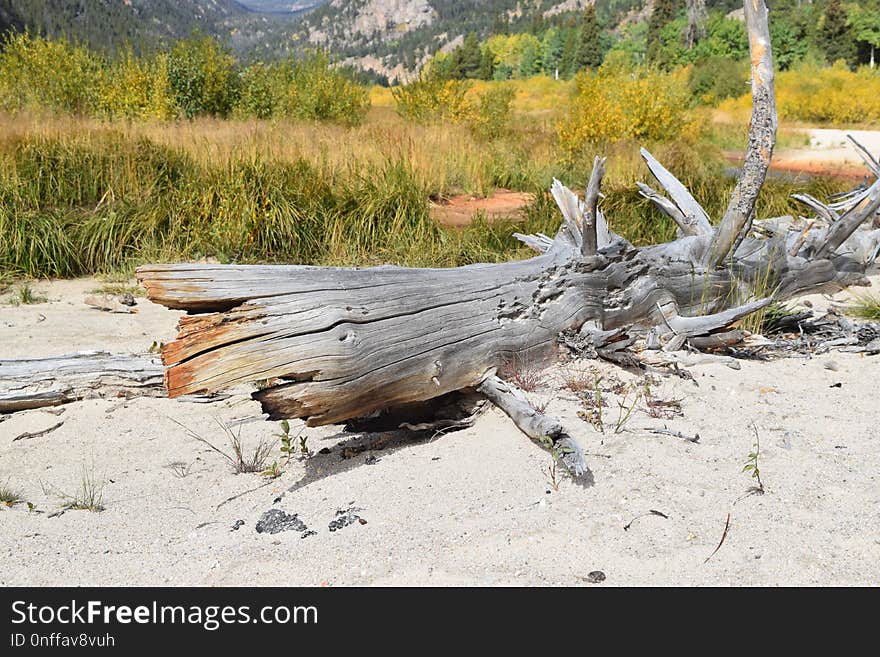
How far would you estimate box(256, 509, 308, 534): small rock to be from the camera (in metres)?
2.53

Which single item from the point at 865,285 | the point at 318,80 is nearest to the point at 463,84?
the point at 318,80

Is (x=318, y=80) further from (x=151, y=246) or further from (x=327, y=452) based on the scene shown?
(x=327, y=452)

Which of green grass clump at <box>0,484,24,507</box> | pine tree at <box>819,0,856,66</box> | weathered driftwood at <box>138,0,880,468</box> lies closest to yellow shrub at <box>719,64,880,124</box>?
pine tree at <box>819,0,856,66</box>

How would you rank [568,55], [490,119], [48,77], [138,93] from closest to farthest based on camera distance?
[138,93] < [48,77] < [490,119] < [568,55]

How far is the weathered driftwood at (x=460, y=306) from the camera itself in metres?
2.69

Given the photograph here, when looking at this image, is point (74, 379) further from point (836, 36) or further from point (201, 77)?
point (836, 36)

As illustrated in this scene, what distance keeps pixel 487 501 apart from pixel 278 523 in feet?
2.47

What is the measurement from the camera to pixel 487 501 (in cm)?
262

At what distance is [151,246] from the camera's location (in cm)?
651

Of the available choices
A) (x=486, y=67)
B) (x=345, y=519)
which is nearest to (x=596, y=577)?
(x=345, y=519)

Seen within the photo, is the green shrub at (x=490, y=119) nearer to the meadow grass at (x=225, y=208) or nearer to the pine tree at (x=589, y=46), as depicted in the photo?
the meadow grass at (x=225, y=208)

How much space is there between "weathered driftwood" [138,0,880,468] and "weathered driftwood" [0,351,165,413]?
1.34 m

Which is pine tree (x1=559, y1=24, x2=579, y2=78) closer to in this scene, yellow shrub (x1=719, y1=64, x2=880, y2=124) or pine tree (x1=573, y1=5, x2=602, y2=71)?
pine tree (x1=573, y1=5, x2=602, y2=71)
